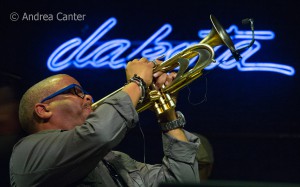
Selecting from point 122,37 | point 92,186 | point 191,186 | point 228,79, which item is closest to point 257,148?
point 228,79

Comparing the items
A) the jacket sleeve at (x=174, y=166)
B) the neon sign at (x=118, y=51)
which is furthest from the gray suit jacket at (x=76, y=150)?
the neon sign at (x=118, y=51)

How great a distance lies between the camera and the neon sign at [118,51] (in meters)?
5.14

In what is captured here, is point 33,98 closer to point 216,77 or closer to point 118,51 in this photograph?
point 118,51

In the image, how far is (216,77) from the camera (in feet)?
17.1

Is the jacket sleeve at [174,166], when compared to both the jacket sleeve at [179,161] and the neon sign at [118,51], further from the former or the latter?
the neon sign at [118,51]

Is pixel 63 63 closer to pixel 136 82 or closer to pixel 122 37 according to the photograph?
pixel 122 37

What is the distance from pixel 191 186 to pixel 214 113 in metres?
4.17

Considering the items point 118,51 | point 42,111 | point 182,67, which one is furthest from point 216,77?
point 42,111

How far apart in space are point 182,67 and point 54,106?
63 cm

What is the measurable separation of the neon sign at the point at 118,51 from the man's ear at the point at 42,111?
273cm

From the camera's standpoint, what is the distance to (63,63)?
5145 mm

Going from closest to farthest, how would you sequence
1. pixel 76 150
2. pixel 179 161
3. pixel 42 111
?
1. pixel 76 150
2. pixel 42 111
3. pixel 179 161

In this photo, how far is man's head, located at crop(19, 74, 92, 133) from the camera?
7.99 ft

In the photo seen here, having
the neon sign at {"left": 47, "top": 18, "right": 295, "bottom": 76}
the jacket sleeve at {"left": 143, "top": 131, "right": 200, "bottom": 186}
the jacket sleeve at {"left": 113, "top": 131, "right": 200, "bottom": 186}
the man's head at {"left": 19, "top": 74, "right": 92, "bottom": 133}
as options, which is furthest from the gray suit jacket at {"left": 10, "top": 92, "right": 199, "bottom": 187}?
the neon sign at {"left": 47, "top": 18, "right": 295, "bottom": 76}
